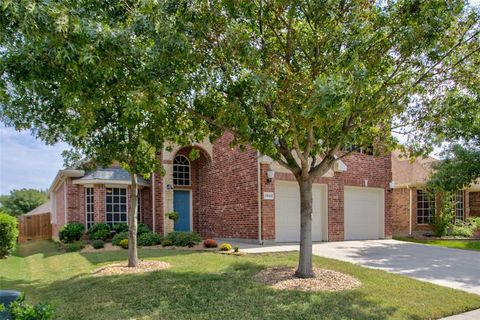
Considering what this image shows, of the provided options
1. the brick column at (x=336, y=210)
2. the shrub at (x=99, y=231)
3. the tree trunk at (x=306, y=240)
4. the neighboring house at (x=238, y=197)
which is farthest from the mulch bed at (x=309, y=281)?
the shrub at (x=99, y=231)

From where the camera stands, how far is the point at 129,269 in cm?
958

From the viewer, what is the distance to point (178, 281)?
26.8ft

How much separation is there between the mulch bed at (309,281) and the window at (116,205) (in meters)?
10.3

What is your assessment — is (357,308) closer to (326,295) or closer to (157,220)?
(326,295)

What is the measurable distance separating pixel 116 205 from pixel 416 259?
41.3 ft

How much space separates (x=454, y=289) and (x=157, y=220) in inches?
499

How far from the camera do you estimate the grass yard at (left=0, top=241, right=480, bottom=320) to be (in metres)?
6.21

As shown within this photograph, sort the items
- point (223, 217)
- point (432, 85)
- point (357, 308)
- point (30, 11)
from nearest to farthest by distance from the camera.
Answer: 1. point (30, 11)
2. point (357, 308)
3. point (432, 85)
4. point (223, 217)

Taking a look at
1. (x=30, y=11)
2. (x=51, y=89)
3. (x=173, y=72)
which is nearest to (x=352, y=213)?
(x=173, y=72)

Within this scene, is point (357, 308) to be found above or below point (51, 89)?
below

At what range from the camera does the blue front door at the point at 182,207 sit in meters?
18.8

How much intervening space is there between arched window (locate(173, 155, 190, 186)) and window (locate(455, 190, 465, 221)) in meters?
15.6

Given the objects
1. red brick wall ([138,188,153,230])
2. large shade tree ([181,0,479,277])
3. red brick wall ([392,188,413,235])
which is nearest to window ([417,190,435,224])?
red brick wall ([392,188,413,235])

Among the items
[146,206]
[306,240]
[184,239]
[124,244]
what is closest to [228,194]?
[184,239]
